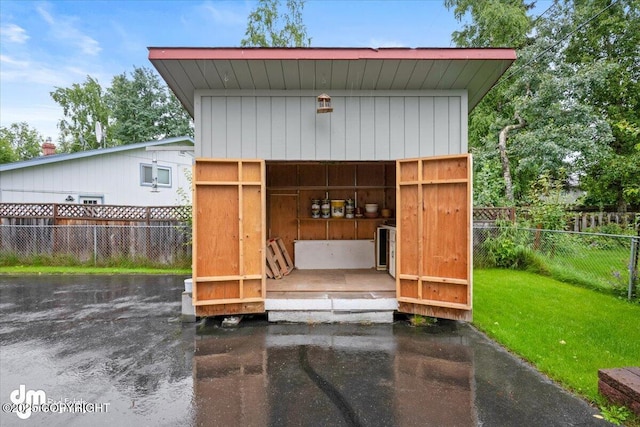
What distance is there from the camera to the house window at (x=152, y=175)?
12.1 meters

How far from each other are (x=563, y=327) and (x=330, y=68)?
4.20m

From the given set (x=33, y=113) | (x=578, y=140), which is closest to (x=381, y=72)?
(x=578, y=140)

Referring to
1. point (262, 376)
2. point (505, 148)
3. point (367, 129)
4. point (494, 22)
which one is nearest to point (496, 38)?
point (494, 22)

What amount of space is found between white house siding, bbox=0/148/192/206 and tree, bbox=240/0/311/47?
261 inches

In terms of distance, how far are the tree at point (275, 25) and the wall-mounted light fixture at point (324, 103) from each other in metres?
12.2

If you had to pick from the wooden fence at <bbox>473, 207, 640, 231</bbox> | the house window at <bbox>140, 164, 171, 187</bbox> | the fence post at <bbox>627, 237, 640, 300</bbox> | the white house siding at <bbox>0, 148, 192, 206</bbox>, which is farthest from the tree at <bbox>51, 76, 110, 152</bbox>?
the fence post at <bbox>627, 237, 640, 300</bbox>

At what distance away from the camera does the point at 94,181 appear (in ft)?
35.9

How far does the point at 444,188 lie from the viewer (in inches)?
157

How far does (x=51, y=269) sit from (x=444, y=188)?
8.95 meters

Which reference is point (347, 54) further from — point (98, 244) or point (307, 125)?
point (98, 244)

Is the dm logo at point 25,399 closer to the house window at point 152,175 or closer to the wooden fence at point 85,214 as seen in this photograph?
the wooden fence at point 85,214

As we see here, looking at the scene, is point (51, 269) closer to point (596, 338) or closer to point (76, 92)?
point (596, 338)

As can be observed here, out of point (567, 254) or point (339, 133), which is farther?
point (567, 254)

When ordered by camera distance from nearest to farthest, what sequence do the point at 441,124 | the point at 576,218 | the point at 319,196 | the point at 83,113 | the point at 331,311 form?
the point at 331,311 < the point at 441,124 < the point at 319,196 < the point at 576,218 < the point at 83,113
